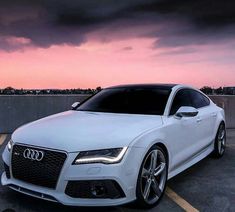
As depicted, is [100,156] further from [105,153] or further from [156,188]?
[156,188]

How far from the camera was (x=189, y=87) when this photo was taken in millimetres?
6715

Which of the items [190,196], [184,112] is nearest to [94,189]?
[190,196]

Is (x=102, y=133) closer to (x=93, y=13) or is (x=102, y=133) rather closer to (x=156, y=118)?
(x=156, y=118)

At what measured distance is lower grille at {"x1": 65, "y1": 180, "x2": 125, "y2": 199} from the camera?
4.00 m

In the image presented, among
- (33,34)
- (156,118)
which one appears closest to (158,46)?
(33,34)

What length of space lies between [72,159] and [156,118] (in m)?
1.52

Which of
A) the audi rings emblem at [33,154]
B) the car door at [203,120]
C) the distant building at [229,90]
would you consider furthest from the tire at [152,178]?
the distant building at [229,90]

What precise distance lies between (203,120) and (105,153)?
2.80 metres

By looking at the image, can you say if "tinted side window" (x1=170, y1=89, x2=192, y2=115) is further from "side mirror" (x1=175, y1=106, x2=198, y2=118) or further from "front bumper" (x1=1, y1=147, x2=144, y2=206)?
"front bumper" (x1=1, y1=147, x2=144, y2=206)

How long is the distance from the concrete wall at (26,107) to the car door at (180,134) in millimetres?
5660

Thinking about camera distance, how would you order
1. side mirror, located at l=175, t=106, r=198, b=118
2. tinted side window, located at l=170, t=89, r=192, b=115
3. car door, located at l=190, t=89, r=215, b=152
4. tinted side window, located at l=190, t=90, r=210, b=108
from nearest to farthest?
1. side mirror, located at l=175, t=106, r=198, b=118
2. tinted side window, located at l=170, t=89, r=192, b=115
3. car door, located at l=190, t=89, r=215, b=152
4. tinted side window, located at l=190, t=90, r=210, b=108

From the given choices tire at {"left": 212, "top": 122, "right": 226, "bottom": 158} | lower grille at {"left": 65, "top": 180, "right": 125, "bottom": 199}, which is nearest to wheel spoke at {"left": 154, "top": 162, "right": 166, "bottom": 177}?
lower grille at {"left": 65, "top": 180, "right": 125, "bottom": 199}

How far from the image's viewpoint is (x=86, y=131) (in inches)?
174

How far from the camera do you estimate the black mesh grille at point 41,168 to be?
4.06 m
